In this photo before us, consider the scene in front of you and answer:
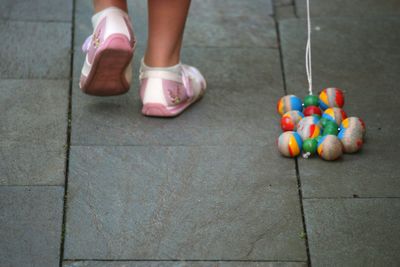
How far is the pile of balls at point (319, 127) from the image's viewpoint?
3285mm

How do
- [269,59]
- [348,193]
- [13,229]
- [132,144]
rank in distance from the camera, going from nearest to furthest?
1. [13,229]
2. [348,193]
3. [132,144]
4. [269,59]

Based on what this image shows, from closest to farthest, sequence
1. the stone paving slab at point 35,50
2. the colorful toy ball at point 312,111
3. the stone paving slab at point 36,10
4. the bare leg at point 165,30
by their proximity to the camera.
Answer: the bare leg at point 165,30, the colorful toy ball at point 312,111, the stone paving slab at point 35,50, the stone paving slab at point 36,10

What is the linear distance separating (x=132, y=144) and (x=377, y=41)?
4.93 ft

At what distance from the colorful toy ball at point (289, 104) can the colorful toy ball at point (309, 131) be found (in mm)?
178

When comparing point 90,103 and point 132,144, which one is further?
point 90,103

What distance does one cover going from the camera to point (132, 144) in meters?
3.39

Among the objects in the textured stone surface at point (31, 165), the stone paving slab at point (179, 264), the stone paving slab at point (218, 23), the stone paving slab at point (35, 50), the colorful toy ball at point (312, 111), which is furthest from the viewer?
the stone paving slab at point (218, 23)

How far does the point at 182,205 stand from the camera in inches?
120

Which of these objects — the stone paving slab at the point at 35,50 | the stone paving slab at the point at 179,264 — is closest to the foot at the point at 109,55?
the stone paving slab at the point at 35,50

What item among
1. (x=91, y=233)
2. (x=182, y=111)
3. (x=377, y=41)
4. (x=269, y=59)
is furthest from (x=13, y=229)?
(x=377, y=41)

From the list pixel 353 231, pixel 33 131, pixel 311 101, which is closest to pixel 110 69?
pixel 33 131

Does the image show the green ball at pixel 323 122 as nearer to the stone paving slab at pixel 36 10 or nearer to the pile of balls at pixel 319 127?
the pile of balls at pixel 319 127

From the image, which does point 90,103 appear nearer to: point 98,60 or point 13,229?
point 98,60

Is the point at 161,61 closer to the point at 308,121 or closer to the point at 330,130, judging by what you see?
the point at 308,121
